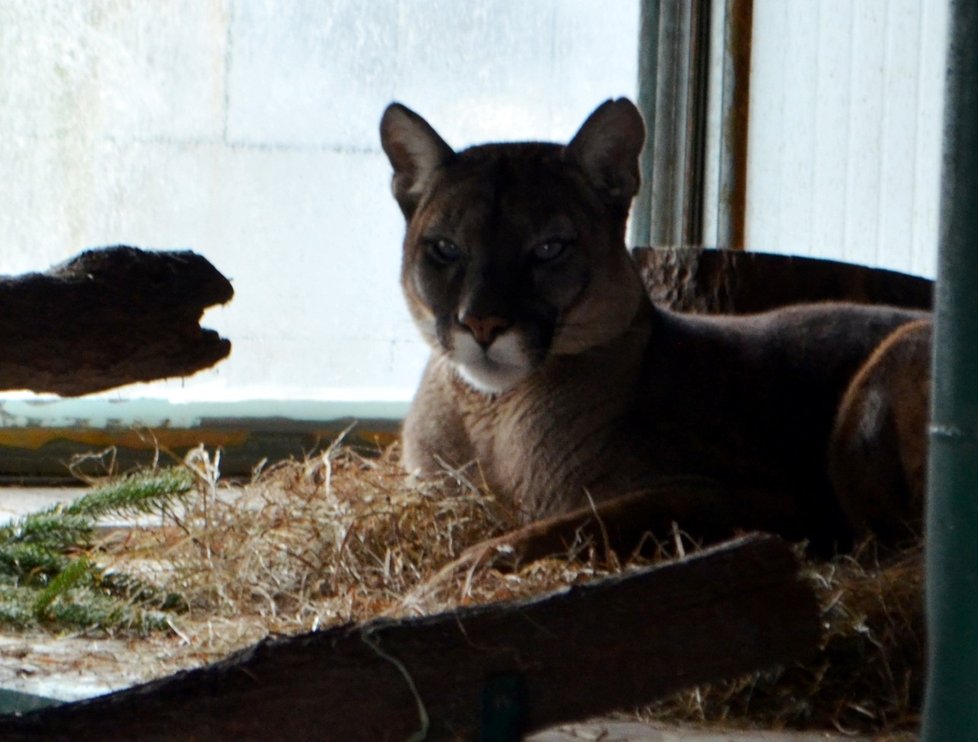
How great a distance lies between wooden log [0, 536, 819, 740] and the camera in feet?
6.25

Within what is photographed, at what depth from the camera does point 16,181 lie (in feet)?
19.6

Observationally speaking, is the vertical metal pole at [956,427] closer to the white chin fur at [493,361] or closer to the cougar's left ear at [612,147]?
the white chin fur at [493,361]

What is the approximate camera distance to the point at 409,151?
14.1 ft

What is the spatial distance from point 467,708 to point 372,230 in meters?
4.50

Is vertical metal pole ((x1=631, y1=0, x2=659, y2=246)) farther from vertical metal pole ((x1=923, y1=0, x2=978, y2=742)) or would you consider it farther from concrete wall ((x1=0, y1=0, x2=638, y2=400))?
vertical metal pole ((x1=923, y1=0, x2=978, y2=742))

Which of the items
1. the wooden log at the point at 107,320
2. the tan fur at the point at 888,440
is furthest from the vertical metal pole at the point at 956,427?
the tan fur at the point at 888,440

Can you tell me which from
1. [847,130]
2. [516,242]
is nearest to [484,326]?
[516,242]

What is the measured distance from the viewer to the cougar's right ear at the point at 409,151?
420cm

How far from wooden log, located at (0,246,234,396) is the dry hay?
713 millimetres

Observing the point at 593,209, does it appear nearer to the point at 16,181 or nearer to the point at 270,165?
the point at 270,165

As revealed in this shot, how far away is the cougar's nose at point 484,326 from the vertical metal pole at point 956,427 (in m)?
2.22

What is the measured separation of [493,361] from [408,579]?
2.08 ft

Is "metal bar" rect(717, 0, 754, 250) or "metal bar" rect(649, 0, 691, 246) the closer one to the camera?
"metal bar" rect(717, 0, 754, 250)

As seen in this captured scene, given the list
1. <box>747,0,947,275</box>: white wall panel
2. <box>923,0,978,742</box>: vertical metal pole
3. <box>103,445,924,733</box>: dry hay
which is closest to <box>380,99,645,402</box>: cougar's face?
<box>103,445,924,733</box>: dry hay
